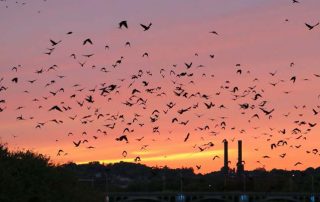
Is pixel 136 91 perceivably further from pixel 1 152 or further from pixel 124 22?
pixel 1 152

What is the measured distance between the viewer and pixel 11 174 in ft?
275

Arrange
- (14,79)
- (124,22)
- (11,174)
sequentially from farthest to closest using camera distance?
1. (11,174)
2. (14,79)
3. (124,22)

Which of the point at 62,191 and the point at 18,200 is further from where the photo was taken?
the point at 62,191

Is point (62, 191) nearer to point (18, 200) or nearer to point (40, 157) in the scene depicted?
point (40, 157)

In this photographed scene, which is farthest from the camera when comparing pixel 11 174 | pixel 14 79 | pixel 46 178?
pixel 46 178

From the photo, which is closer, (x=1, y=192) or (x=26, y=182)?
(x=1, y=192)

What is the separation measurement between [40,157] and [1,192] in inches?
827

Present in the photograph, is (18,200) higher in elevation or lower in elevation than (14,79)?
lower

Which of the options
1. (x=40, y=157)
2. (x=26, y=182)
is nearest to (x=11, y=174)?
(x=26, y=182)

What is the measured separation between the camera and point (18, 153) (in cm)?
9494

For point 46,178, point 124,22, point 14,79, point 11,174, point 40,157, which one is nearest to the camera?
point 124,22

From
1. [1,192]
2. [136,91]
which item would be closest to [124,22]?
[136,91]

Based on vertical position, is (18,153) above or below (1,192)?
above

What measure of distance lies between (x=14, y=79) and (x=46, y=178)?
36.0 m
